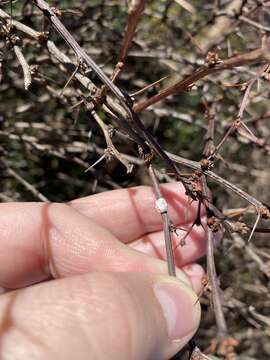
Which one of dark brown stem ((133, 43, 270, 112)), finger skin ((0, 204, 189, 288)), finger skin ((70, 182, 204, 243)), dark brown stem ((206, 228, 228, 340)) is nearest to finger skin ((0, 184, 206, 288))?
finger skin ((0, 204, 189, 288))

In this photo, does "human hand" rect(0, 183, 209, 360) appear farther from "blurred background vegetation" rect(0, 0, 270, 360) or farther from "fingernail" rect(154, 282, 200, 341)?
"blurred background vegetation" rect(0, 0, 270, 360)

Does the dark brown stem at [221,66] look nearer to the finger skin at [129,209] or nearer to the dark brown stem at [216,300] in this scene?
the dark brown stem at [216,300]

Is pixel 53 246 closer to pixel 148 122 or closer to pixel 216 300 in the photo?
pixel 216 300

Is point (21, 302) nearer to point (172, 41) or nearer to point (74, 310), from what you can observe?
point (74, 310)

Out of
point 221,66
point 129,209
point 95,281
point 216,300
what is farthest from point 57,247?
point 221,66

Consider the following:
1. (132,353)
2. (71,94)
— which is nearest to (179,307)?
(132,353)
